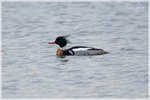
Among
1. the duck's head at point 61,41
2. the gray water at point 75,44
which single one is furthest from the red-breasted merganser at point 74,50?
the gray water at point 75,44

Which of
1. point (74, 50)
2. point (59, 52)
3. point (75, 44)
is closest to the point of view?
point (74, 50)

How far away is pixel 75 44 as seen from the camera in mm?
19734

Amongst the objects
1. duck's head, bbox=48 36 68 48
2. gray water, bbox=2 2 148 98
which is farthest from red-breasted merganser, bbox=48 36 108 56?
gray water, bbox=2 2 148 98

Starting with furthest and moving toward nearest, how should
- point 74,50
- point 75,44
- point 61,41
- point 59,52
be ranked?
1. point 75,44
2. point 61,41
3. point 59,52
4. point 74,50

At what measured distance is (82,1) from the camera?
80.6ft

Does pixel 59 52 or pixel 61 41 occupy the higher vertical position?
pixel 61 41

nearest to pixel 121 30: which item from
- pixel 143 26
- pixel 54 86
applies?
pixel 143 26

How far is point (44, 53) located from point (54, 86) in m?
4.01

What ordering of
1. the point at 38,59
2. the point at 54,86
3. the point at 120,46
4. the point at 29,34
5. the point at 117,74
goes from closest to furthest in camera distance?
the point at 54,86 < the point at 117,74 < the point at 38,59 < the point at 120,46 < the point at 29,34

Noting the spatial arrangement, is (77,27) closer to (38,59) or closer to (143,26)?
(143,26)

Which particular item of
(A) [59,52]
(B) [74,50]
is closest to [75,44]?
(A) [59,52]

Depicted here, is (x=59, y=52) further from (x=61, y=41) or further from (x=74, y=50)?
(x=61, y=41)

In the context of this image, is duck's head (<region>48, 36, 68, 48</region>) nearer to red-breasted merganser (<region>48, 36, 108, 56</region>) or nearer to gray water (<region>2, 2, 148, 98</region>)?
red-breasted merganser (<region>48, 36, 108, 56</region>)

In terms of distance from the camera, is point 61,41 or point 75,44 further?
point 75,44
